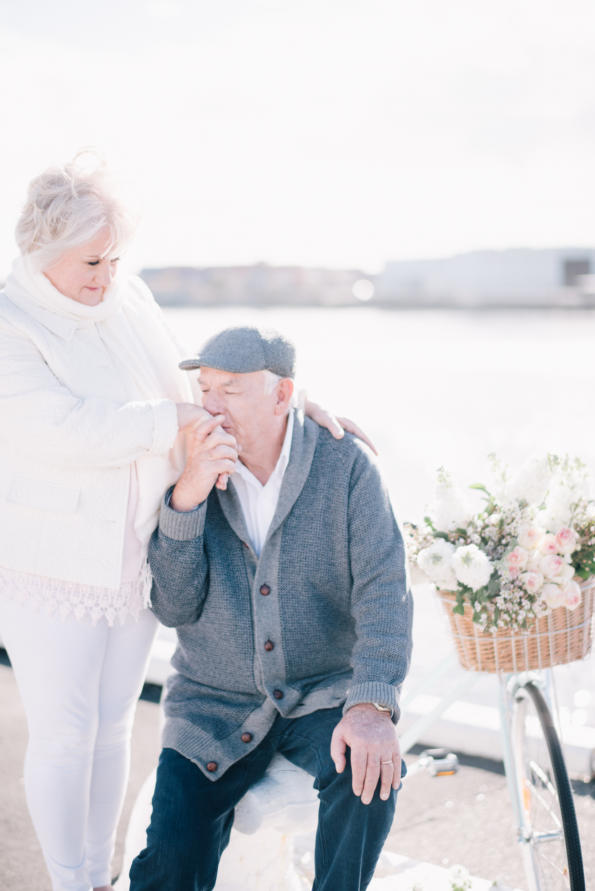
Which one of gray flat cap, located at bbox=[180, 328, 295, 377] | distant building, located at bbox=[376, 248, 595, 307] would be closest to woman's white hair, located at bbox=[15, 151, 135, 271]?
gray flat cap, located at bbox=[180, 328, 295, 377]

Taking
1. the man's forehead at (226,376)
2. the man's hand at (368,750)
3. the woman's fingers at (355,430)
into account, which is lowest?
the man's hand at (368,750)

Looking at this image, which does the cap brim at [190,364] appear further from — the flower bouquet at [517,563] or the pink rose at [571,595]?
the pink rose at [571,595]

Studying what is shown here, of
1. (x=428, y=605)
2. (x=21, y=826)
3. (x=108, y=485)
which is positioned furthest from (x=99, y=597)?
(x=428, y=605)

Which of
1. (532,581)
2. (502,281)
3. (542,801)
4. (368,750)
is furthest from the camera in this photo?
(502,281)

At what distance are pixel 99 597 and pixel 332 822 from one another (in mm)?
648

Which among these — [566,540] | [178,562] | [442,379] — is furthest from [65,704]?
[442,379]

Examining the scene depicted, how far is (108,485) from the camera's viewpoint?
1.90 m

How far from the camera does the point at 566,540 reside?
6.31ft

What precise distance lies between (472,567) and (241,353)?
0.65 m

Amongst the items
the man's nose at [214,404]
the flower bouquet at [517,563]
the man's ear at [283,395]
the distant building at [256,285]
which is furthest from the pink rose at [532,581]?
the distant building at [256,285]

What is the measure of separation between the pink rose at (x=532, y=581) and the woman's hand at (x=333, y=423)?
0.45 m

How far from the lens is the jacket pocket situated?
1.88m

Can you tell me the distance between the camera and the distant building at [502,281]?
1288 inches

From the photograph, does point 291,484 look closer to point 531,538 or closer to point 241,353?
point 241,353
